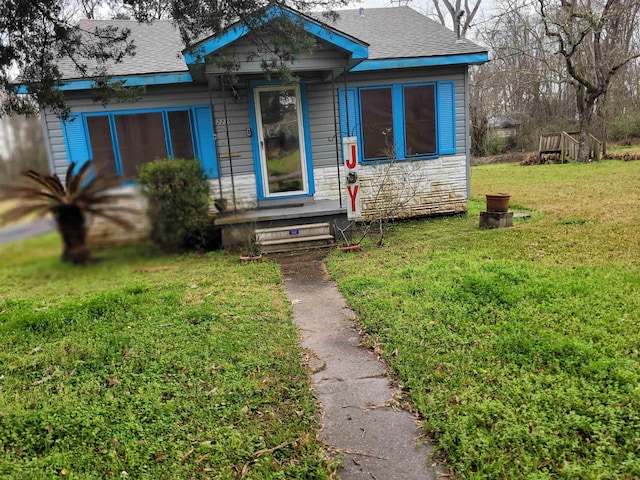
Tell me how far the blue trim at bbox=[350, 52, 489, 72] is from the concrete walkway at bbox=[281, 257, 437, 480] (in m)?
5.16

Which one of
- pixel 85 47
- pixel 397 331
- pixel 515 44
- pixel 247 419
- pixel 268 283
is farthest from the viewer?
pixel 515 44

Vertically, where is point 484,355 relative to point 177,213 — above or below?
below

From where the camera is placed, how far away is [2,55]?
1.90 metres

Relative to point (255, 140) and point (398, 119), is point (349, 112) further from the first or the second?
point (255, 140)

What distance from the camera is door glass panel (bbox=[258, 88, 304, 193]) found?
Result: 837cm

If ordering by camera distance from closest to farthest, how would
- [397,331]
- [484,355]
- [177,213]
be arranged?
[177,213], [484,355], [397,331]

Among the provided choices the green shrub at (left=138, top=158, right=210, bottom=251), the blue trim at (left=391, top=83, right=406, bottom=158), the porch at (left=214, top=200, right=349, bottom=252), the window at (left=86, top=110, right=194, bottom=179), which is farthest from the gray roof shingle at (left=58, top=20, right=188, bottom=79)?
the green shrub at (left=138, top=158, right=210, bottom=251)

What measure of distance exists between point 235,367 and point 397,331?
Result: 53.6 inches

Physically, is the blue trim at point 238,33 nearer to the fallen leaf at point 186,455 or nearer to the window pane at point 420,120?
the fallen leaf at point 186,455

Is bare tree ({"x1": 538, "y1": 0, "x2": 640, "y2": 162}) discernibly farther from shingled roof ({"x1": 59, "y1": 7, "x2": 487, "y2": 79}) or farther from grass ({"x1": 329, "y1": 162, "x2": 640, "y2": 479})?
grass ({"x1": 329, "y1": 162, "x2": 640, "y2": 479})

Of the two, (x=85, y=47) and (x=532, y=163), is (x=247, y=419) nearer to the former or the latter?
(x=85, y=47)

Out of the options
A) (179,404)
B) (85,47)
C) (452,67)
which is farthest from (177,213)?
(452,67)

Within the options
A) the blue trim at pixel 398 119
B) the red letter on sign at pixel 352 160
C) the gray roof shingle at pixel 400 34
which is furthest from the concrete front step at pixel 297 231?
the gray roof shingle at pixel 400 34

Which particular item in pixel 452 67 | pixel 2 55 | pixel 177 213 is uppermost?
pixel 452 67
